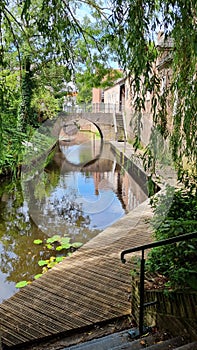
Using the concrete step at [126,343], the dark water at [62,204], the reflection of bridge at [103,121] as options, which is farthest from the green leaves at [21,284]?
the reflection of bridge at [103,121]

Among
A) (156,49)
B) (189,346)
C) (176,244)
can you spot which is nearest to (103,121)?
(176,244)

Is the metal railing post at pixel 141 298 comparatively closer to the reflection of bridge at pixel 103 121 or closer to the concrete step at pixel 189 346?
the concrete step at pixel 189 346

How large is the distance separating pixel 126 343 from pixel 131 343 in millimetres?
40

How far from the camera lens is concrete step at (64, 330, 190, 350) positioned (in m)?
1.89

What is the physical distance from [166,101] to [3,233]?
4.47 m

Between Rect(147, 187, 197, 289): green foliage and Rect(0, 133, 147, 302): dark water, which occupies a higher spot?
Rect(147, 187, 197, 289): green foliage

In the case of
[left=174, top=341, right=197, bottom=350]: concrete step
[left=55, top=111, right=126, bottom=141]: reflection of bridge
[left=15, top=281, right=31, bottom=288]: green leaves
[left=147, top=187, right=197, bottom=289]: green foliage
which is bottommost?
[left=15, top=281, right=31, bottom=288]: green leaves

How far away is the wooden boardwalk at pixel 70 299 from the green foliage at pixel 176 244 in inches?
22.3

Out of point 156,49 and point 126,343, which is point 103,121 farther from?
point 126,343

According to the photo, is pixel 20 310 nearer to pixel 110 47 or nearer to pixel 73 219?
pixel 110 47

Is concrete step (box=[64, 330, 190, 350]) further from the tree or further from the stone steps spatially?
the tree

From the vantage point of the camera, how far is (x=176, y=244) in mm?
2375

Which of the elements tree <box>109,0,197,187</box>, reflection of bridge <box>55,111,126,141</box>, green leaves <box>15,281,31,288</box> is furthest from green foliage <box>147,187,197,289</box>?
reflection of bridge <box>55,111,126,141</box>

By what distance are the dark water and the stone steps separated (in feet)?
6.76
